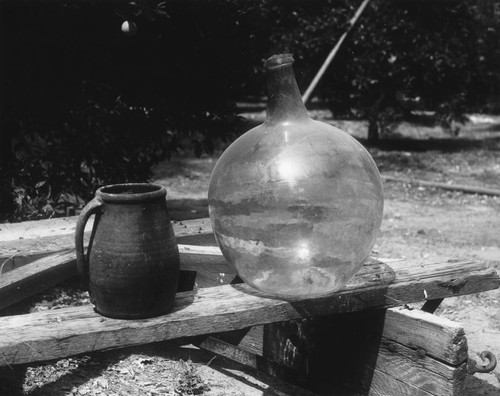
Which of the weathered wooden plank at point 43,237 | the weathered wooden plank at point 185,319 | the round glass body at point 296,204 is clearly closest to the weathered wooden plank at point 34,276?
the weathered wooden plank at point 43,237

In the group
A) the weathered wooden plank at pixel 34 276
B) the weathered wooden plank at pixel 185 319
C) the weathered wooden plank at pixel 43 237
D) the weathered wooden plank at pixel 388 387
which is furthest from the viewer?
the weathered wooden plank at pixel 43 237

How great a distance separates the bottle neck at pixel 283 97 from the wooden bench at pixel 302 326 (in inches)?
23.4

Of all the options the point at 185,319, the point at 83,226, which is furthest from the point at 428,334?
the point at 83,226

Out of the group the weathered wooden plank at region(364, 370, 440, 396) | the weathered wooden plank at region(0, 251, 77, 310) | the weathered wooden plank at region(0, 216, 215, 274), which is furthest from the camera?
the weathered wooden plank at region(0, 216, 215, 274)

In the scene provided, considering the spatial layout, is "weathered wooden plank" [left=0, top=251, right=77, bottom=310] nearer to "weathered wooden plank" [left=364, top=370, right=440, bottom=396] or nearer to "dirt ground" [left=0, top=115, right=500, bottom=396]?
"dirt ground" [left=0, top=115, right=500, bottom=396]

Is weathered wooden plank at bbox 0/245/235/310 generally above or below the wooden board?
above

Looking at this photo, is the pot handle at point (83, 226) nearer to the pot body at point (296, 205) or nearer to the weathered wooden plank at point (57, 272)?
the pot body at point (296, 205)

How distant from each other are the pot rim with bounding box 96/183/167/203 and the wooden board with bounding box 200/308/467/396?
92 centimetres

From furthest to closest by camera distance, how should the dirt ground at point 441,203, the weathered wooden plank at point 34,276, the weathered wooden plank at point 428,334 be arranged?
the dirt ground at point 441,203
the weathered wooden plank at point 34,276
the weathered wooden plank at point 428,334

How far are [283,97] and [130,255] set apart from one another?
0.68 m

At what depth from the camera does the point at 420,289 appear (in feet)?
8.07

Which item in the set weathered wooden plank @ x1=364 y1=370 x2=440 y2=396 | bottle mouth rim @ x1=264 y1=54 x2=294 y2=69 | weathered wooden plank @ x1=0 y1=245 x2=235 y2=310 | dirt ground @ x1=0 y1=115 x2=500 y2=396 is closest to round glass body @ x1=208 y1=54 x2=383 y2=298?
bottle mouth rim @ x1=264 y1=54 x2=294 y2=69

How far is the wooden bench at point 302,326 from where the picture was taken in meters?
1.97

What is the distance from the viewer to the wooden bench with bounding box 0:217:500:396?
6.47 ft
